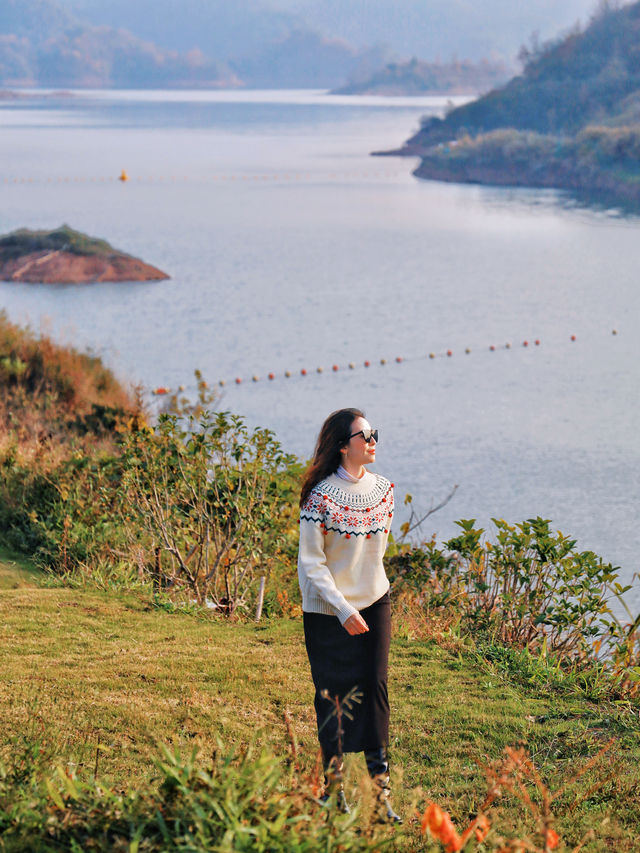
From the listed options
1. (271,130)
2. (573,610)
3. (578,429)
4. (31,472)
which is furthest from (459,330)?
(271,130)

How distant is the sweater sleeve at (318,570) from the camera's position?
13.7 feet

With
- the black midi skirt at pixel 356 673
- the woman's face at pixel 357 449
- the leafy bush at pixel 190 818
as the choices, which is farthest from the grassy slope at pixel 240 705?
the woman's face at pixel 357 449

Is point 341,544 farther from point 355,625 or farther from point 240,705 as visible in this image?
point 240,705

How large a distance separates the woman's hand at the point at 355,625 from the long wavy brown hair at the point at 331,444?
1.78 ft

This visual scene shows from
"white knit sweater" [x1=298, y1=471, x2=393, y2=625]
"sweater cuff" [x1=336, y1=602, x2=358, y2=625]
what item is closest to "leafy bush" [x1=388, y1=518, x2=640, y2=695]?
"white knit sweater" [x1=298, y1=471, x2=393, y2=625]

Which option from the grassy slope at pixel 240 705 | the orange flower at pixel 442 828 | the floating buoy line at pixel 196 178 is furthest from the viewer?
the floating buoy line at pixel 196 178

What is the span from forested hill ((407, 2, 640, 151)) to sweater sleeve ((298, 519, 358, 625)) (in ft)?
328

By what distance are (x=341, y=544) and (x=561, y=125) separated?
344 ft

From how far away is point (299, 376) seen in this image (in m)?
28.2

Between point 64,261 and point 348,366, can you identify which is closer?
point 348,366

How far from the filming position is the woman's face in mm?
4305

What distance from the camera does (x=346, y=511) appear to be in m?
4.25

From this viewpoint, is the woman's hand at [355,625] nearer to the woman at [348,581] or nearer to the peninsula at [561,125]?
the woman at [348,581]

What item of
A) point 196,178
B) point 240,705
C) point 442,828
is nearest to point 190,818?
point 442,828
